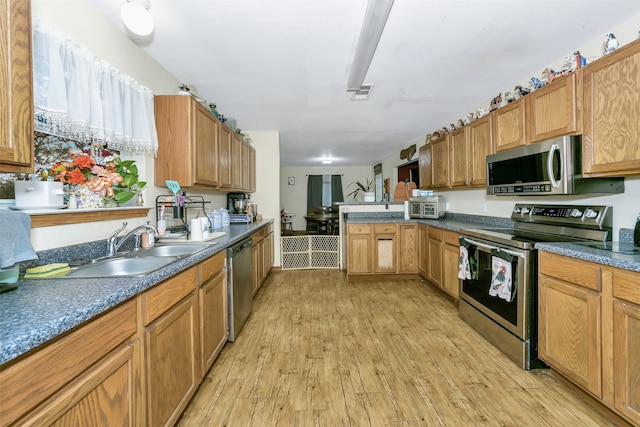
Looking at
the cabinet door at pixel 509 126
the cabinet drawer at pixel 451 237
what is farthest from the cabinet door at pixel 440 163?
the cabinet door at pixel 509 126

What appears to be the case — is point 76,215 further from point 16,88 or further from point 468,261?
point 468,261

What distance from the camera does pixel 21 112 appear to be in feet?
3.23

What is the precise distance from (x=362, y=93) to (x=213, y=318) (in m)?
2.66

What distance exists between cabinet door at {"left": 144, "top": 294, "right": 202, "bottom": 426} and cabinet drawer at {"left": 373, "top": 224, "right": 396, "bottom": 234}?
9.59 feet

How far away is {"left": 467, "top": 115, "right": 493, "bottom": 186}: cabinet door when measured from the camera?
2947 mm

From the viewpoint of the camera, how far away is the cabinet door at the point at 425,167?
4.31 meters

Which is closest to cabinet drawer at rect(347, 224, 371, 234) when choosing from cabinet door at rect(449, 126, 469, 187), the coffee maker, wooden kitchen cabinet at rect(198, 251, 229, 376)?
cabinet door at rect(449, 126, 469, 187)

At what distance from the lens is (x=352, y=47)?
89.9 inches

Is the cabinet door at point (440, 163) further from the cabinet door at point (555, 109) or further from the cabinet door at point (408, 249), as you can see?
the cabinet door at point (555, 109)

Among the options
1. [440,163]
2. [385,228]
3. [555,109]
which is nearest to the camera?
[555,109]

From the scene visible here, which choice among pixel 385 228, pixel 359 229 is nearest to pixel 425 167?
pixel 385 228

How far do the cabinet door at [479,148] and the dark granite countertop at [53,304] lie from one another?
119 inches

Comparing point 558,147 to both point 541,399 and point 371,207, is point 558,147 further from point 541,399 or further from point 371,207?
point 371,207

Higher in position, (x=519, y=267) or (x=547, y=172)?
(x=547, y=172)
